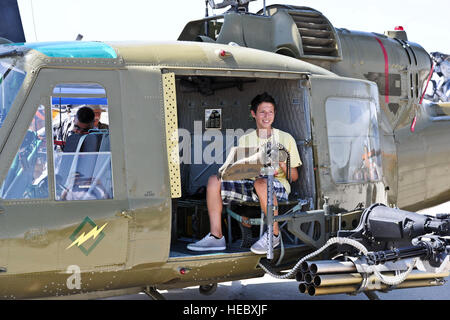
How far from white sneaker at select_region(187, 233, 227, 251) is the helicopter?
10cm

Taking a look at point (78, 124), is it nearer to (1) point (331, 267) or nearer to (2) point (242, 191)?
(2) point (242, 191)

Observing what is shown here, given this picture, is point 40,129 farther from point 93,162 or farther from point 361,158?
point 361,158

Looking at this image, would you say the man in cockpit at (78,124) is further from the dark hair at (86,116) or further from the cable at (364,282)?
the cable at (364,282)

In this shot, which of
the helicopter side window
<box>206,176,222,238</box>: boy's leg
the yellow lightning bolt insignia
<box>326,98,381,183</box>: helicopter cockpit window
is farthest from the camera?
<box>326,98,381,183</box>: helicopter cockpit window

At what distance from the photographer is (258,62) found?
512 centimetres

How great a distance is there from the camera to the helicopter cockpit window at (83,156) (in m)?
4.25

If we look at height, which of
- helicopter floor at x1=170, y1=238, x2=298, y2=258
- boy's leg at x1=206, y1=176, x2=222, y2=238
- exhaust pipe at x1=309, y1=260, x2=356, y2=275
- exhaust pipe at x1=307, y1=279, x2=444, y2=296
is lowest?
exhaust pipe at x1=307, y1=279, x2=444, y2=296

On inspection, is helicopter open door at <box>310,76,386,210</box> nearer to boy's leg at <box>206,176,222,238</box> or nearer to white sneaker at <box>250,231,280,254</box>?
white sneaker at <box>250,231,280,254</box>

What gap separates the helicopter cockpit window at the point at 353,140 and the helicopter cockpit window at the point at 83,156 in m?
2.00

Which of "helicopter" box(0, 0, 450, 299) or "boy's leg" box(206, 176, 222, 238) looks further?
"boy's leg" box(206, 176, 222, 238)

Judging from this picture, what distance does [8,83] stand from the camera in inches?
168

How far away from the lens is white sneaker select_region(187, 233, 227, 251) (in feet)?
16.2

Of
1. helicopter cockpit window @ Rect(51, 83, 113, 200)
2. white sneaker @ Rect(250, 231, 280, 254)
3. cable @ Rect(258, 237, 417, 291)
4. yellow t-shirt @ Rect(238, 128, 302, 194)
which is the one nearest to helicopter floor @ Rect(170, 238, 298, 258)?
white sneaker @ Rect(250, 231, 280, 254)

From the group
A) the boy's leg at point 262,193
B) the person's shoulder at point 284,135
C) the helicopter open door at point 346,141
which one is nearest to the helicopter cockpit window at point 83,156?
the boy's leg at point 262,193
